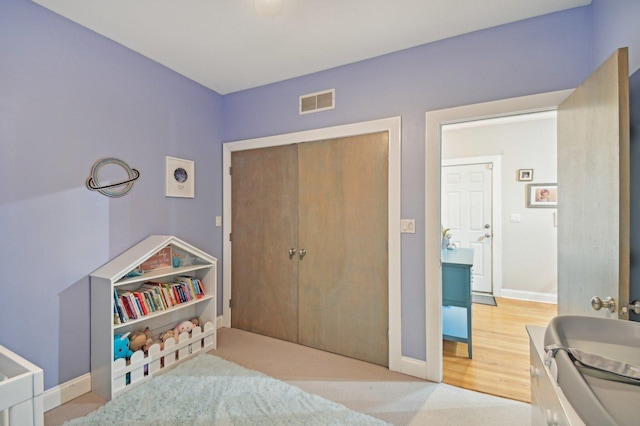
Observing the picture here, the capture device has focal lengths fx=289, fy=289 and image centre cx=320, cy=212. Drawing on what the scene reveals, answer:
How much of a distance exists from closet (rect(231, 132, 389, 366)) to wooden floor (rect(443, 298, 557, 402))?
24.9 inches

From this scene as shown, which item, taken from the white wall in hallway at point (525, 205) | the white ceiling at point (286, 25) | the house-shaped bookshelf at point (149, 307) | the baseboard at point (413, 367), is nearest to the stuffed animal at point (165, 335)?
the house-shaped bookshelf at point (149, 307)

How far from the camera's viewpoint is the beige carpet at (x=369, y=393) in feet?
5.79

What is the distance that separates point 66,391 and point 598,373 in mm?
2723

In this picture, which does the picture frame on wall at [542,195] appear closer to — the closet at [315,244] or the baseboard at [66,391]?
the closet at [315,244]

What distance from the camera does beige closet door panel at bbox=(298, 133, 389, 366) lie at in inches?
93.9

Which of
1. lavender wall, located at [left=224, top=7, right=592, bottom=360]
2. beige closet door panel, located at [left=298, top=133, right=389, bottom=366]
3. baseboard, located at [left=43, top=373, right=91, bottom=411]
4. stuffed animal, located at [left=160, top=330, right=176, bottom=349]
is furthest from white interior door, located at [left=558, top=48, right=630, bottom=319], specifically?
baseboard, located at [left=43, top=373, right=91, bottom=411]

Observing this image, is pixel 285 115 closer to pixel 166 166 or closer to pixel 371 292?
pixel 166 166

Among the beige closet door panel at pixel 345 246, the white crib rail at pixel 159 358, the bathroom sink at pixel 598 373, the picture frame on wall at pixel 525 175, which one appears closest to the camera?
the bathroom sink at pixel 598 373

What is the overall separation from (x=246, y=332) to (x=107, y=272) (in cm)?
150

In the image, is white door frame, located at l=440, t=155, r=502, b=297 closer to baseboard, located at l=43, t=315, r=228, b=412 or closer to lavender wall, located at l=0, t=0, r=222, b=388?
lavender wall, located at l=0, t=0, r=222, b=388

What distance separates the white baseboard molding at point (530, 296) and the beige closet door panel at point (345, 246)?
2949 millimetres

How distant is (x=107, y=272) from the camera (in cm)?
201

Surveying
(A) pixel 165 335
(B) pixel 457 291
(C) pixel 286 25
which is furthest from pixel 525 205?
(A) pixel 165 335

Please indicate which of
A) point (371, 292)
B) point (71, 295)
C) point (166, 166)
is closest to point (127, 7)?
point (166, 166)
